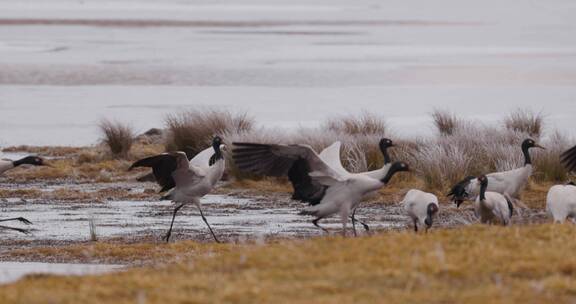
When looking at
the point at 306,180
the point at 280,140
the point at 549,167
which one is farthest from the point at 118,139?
the point at 306,180

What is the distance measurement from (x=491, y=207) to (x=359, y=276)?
580 centimetres

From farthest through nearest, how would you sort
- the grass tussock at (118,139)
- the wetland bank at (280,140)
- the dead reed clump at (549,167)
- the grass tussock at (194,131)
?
the grass tussock at (118,139) → the grass tussock at (194,131) → the dead reed clump at (549,167) → the wetland bank at (280,140)

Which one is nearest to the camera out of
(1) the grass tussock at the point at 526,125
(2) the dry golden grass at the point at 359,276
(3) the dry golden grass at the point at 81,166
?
(2) the dry golden grass at the point at 359,276

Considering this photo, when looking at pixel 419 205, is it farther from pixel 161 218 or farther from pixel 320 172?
pixel 161 218

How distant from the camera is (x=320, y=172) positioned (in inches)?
531

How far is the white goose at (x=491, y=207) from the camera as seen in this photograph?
45.1 ft

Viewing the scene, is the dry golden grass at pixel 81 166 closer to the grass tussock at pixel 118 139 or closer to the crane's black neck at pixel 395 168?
the grass tussock at pixel 118 139

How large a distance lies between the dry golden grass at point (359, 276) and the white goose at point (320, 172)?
3464 mm

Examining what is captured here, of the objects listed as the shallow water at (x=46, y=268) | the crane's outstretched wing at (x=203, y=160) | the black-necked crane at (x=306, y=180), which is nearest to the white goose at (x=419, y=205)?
the black-necked crane at (x=306, y=180)

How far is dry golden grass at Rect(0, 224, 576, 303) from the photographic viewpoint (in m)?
7.67

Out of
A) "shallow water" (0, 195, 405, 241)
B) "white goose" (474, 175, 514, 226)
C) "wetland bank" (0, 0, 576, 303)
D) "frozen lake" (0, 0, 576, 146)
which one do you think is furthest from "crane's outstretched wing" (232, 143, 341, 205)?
"frozen lake" (0, 0, 576, 146)

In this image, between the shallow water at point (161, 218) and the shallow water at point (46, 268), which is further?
the shallow water at point (161, 218)

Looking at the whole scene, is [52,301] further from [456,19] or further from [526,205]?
[456,19]

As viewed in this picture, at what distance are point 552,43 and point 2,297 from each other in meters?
48.5
